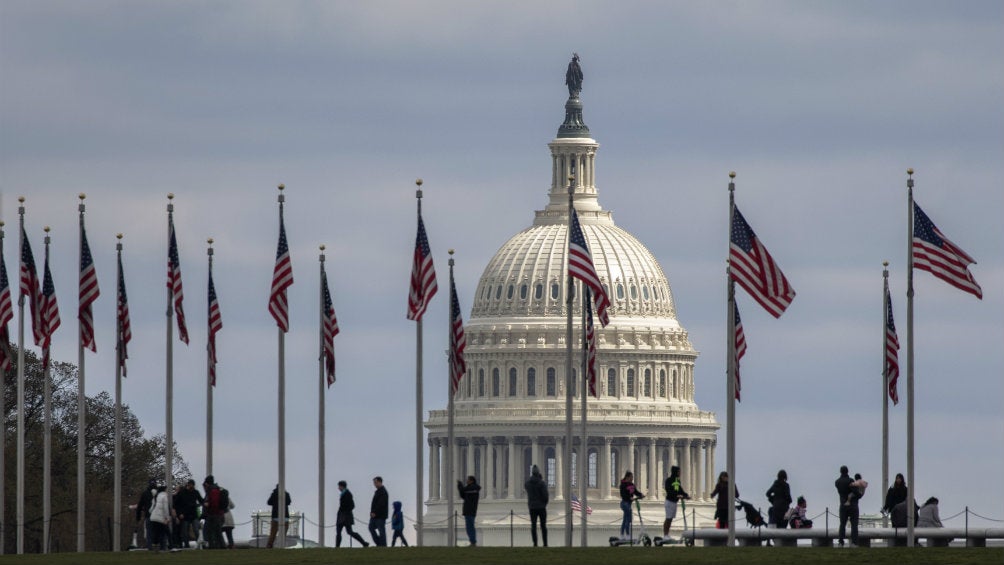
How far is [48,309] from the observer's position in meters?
122

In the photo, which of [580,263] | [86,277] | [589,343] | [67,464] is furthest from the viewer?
[67,464]

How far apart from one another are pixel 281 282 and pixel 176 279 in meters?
4.22

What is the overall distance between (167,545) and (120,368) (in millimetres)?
16157

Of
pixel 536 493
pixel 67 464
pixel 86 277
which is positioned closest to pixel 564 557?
pixel 536 493

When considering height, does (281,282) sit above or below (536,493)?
above

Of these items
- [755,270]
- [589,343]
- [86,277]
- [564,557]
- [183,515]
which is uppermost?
[86,277]

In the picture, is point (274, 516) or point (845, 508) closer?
point (845, 508)

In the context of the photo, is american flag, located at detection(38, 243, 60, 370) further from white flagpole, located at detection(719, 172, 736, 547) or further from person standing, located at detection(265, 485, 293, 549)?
white flagpole, located at detection(719, 172, 736, 547)

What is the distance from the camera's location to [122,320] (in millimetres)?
121562

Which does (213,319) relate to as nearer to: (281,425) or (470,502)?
(281,425)

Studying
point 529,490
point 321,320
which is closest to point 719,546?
point 529,490

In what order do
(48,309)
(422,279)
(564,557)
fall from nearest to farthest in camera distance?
1. (564,557)
2. (422,279)
3. (48,309)

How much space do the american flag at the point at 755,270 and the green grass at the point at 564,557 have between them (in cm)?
855

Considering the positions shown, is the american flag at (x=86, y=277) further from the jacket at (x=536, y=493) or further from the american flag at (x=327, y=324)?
the jacket at (x=536, y=493)
